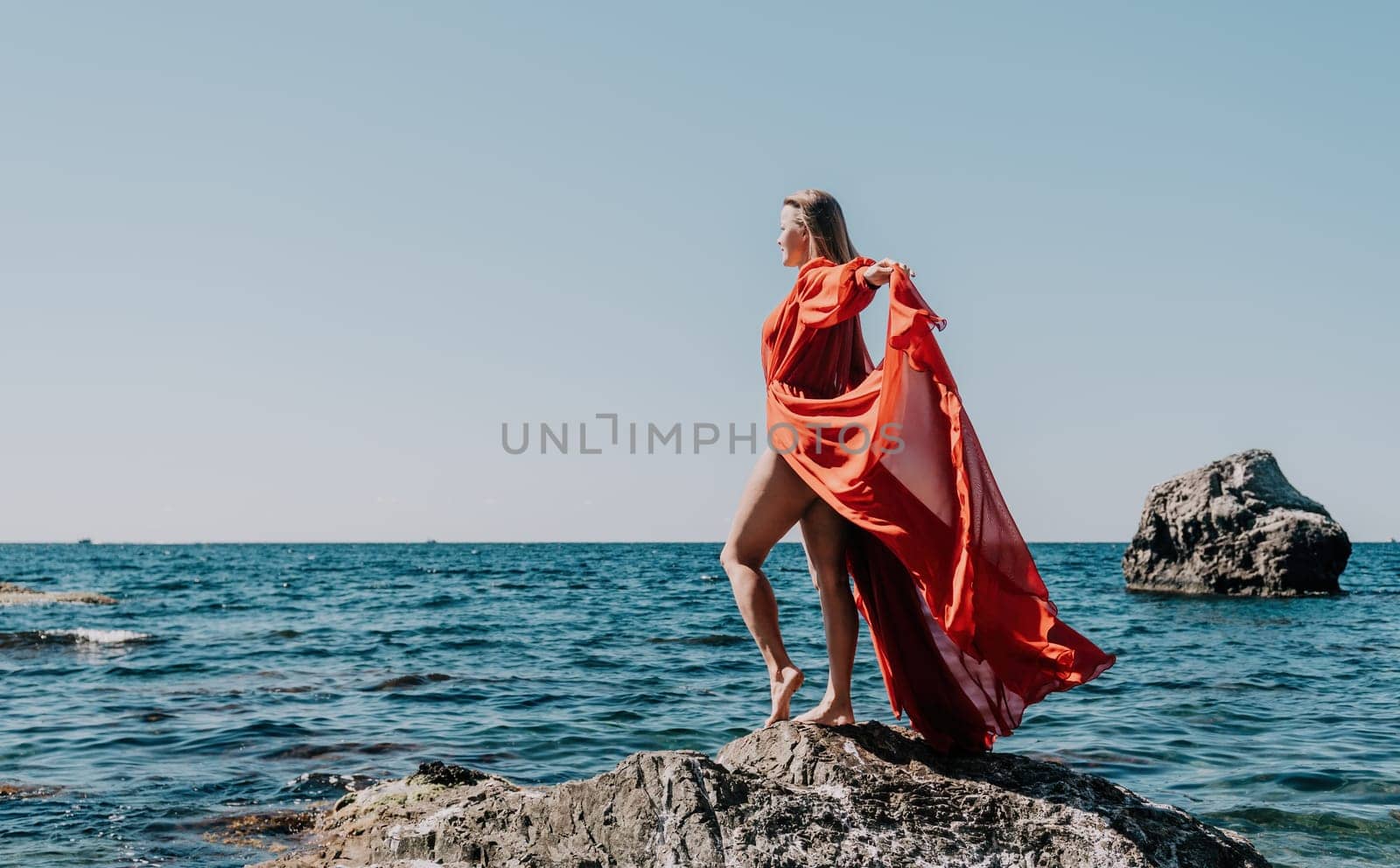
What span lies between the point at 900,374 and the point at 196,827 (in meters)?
6.28

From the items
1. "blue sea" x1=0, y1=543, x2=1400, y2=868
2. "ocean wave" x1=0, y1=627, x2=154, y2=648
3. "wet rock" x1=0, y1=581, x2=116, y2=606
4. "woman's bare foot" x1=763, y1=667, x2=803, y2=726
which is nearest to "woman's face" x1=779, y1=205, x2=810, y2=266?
"woman's bare foot" x1=763, y1=667, x2=803, y2=726

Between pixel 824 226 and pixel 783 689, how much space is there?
2099 millimetres

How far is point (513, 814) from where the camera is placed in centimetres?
452

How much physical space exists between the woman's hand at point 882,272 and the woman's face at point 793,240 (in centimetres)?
46

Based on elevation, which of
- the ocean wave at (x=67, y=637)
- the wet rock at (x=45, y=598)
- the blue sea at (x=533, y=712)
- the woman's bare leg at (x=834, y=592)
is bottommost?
the wet rock at (x=45, y=598)

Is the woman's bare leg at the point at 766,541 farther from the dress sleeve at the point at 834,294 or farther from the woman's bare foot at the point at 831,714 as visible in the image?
the dress sleeve at the point at 834,294

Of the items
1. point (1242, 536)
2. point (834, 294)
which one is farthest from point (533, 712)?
point (1242, 536)

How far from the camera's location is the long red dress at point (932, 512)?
14.6ft

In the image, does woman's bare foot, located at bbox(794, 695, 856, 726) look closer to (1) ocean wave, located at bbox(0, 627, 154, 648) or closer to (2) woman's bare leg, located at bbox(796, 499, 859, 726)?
(2) woman's bare leg, located at bbox(796, 499, 859, 726)

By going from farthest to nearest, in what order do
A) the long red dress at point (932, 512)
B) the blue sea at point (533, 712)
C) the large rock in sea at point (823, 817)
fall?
1. the blue sea at point (533, 712)
2. the long red dress at point (932, 512)
3. the large rock in sea at point (823, 817)

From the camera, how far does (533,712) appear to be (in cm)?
1188

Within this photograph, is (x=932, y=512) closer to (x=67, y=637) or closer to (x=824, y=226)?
(x=824, y=226)

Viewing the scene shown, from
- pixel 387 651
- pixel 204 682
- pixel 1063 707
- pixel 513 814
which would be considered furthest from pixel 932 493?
pixel 387 651

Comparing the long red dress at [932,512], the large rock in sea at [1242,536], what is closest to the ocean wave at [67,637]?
the long red dress at [932,512]
